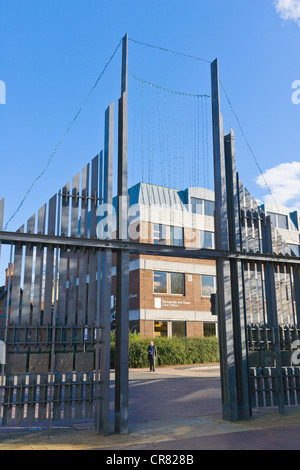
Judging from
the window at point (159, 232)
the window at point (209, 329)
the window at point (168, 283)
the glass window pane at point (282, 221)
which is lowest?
the window at point (209, 329)

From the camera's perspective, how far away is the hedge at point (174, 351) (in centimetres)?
2425

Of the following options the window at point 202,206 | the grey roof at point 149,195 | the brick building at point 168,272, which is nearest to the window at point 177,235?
the brick building at point 168,272

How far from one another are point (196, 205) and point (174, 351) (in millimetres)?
12507

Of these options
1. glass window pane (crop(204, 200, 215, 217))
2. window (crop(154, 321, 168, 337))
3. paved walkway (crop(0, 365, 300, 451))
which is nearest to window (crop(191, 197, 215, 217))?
glass window pane (crop(204, 200, 215, 217))

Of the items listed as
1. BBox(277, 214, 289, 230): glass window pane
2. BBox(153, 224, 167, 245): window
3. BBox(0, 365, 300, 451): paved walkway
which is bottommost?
BBox(0, 365, 300, 451): paved walkway

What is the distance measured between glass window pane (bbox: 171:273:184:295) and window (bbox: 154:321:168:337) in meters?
2.37

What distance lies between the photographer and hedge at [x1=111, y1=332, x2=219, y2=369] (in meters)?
24.2

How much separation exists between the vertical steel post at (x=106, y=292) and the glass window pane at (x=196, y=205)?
25515 mm

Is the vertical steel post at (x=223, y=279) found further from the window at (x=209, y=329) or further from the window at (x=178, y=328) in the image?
the window at (x=209, y=329)

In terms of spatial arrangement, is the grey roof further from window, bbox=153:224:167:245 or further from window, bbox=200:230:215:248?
window, bbox=200:230:215:248

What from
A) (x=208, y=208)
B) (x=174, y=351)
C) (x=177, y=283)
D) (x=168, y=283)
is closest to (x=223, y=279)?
(x=174, y=351)

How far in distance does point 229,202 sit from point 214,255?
1383 mm
